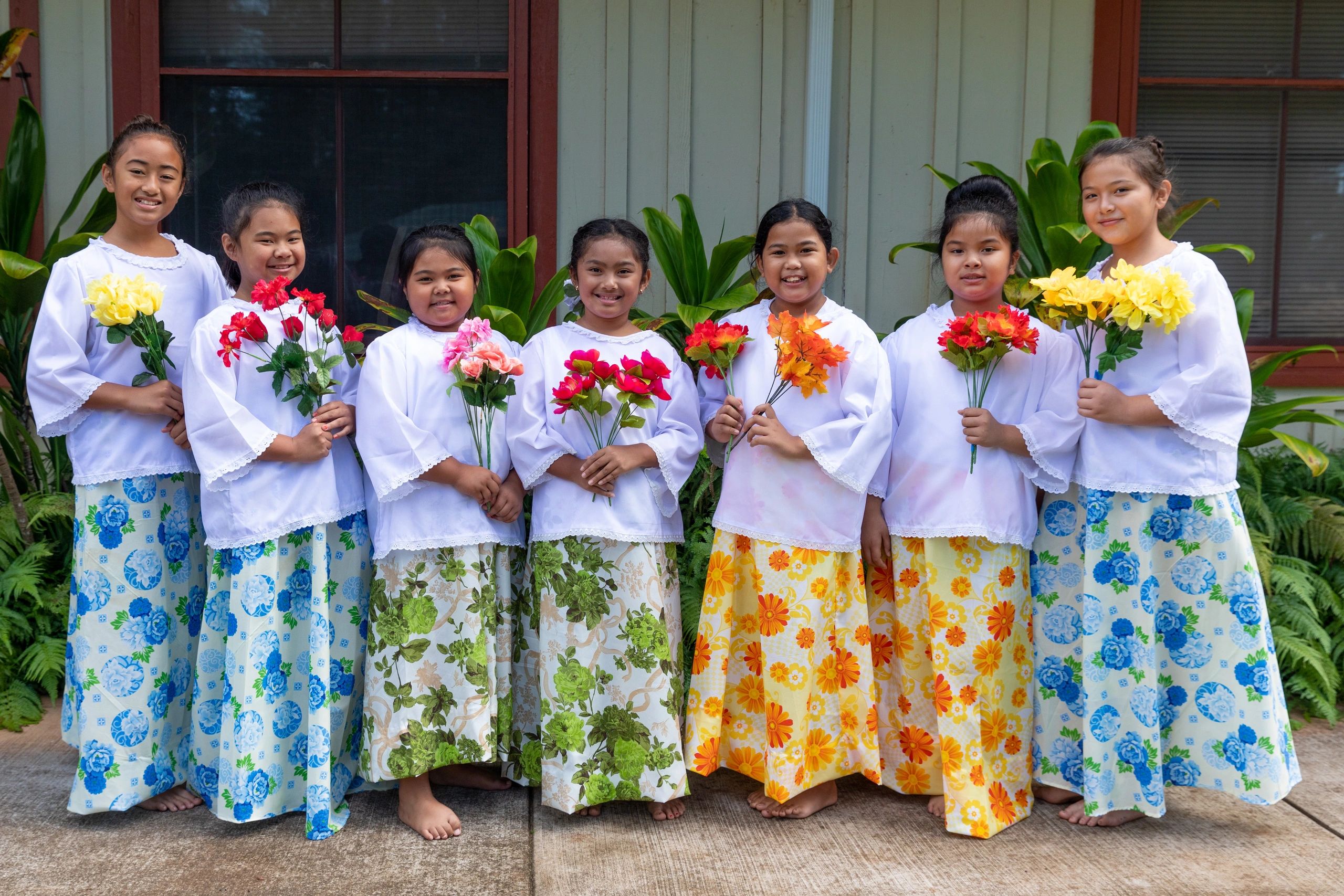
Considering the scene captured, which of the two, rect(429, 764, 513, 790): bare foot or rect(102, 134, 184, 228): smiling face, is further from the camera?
rect(429, 764, 513, 790): bare foot

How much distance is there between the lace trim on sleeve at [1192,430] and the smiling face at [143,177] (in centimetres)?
280

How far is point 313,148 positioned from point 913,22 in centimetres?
270

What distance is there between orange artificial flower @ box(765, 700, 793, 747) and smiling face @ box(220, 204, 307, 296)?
183 cm

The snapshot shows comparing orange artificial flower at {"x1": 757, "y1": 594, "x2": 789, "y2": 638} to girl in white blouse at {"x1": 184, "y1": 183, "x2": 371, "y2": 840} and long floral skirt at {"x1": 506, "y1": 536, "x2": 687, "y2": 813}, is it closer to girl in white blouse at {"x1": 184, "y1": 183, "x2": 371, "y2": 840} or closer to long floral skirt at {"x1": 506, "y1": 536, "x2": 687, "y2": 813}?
long floral skirt at {"x1": 506, "y1": 536, "x2": 687, "y2": 813}

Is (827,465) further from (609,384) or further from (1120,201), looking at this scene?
(1120,201)

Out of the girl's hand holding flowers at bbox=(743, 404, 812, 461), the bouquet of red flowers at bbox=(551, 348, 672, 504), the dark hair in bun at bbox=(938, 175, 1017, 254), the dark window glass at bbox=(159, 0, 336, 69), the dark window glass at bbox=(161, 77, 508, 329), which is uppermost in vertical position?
the dark window glass at bbox=(159, 0, 336, 69)

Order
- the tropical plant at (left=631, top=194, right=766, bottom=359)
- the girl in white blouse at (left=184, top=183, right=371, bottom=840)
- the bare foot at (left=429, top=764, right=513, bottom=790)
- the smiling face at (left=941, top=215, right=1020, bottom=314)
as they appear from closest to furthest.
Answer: the girl in white blouse at (left=184, top=183, right=371, bottom=840) < the smiling face at (left=941, top=215, right=1020, bottom=314) < the bare foot at (left=429, top=764, right=513, bottom=790) < the tropical plant at (left=631, top=194, right=766, bottom=359)

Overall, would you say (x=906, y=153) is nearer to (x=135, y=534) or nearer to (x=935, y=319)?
(x=935, y=319)

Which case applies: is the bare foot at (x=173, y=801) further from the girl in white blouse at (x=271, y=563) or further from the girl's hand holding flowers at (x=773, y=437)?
the girl's hand holding flowers at (x=773, y=437)

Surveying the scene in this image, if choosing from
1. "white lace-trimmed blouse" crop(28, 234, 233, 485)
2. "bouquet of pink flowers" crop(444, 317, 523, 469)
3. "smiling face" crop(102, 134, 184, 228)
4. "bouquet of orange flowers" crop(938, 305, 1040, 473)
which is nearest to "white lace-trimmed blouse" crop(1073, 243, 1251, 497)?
"bouquet of orange flowers" crop(938, 305, 1040, 473)

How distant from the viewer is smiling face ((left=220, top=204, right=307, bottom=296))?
2.99 m

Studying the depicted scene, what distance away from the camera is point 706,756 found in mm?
3096

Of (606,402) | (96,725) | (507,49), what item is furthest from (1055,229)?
(96,725)

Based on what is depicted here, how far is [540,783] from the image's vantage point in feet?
10.7
